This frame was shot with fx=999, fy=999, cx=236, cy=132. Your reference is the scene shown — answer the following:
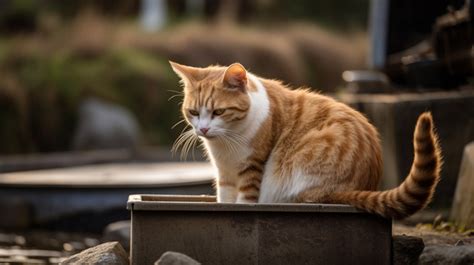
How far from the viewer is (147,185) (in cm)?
1026

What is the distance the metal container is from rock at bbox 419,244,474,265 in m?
0.26

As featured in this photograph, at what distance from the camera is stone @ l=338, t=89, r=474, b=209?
8117 millimetres

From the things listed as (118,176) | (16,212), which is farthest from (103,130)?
(16,212)

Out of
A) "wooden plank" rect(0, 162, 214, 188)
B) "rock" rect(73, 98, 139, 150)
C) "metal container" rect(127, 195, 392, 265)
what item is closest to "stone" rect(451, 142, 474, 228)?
"metal container" rect(127, 195, 392, 265)

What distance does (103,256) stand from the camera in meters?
5.38

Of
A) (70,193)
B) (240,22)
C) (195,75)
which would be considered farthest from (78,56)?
(195,75)

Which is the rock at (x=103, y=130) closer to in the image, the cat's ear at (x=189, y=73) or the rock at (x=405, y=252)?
the cat's ear at (x=189, y=73)

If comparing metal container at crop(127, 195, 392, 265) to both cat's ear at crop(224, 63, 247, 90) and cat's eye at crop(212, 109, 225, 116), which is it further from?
cat's ear at crop(224, 63, 247, 90)

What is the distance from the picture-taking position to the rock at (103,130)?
55.4 feet

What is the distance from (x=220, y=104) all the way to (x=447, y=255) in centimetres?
144

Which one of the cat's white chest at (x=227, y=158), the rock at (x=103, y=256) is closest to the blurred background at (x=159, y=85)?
the cat's white chest at (x=227, y=158)

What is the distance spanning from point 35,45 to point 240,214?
15.0 metres

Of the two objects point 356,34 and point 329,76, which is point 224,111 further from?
point 356,34

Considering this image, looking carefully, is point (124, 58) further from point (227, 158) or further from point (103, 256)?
point (103, 256)
